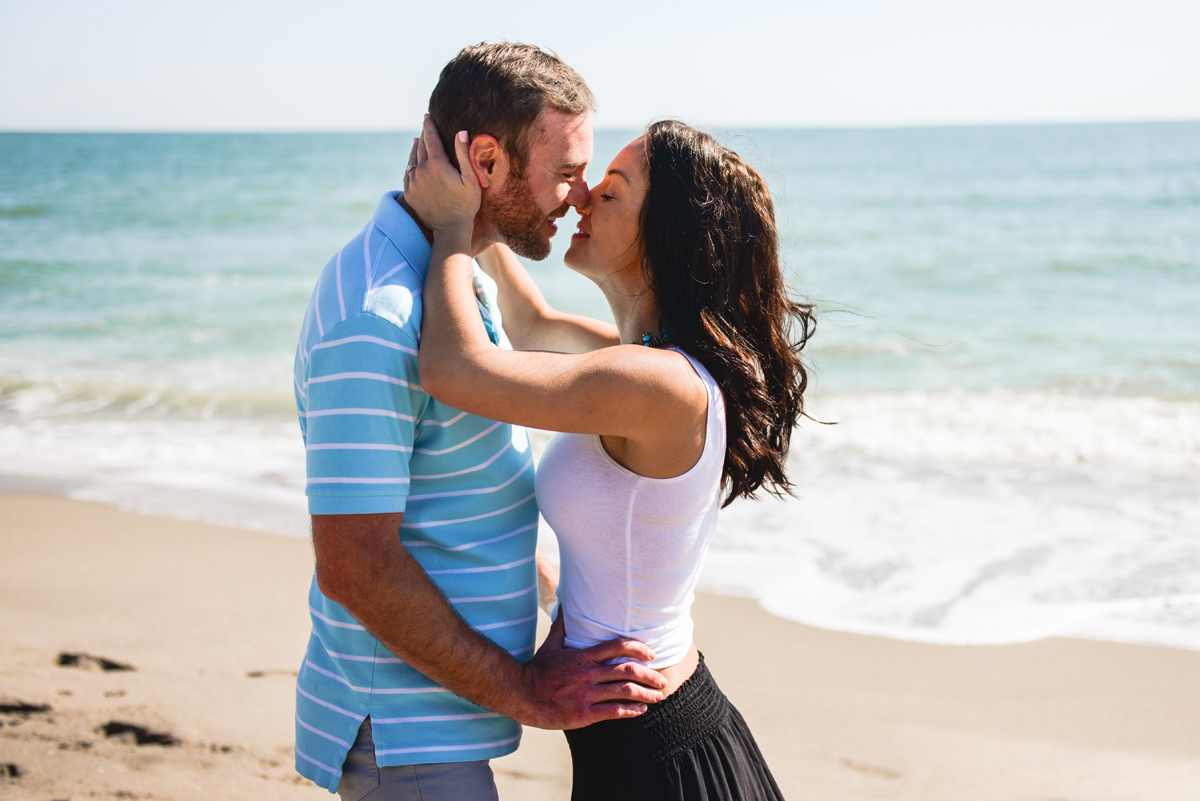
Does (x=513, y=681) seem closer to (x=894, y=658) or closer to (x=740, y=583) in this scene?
(x=894, y=658)

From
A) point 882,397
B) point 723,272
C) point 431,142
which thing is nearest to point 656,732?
point 723,272

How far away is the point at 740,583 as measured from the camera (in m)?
5.08

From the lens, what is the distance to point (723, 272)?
7.18 feet

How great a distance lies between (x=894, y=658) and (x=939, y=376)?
24.0 ft

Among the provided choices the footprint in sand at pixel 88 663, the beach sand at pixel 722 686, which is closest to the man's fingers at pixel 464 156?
the beach sand at pixel 722 686

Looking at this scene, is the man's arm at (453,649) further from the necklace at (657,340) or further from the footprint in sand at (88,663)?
the footprint in sand at (88,663)

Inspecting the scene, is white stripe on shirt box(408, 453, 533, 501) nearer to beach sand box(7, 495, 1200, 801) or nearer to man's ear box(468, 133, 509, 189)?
man's ear box(468, 133, 509, 189)

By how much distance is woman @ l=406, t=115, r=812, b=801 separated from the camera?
1.88m

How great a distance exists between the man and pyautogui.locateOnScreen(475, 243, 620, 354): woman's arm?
744 mm

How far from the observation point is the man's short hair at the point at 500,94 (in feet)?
6.75

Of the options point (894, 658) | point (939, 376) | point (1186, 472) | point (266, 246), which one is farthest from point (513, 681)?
point (266, 246)

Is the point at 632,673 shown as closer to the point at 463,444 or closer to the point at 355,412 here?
the point at 463,444

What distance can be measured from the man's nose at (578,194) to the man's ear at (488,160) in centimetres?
22

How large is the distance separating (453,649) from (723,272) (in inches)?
42.2
